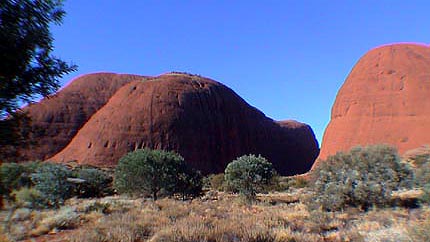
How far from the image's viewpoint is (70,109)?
69312mm

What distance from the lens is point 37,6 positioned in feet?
19.3

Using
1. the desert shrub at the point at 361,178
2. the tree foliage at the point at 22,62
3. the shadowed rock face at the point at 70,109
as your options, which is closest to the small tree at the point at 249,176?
the desert shrub at the point at 361,178

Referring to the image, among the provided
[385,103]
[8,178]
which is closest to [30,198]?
[8,178]

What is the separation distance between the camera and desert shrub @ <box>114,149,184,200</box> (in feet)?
94.2

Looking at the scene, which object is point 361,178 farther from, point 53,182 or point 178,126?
point 178,126

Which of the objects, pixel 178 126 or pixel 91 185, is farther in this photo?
pixel 178 126

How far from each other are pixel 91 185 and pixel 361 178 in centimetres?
2263

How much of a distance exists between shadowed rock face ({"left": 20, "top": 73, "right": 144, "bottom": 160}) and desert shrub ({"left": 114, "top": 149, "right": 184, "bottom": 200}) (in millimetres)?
37584

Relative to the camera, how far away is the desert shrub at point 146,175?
28.7 meters

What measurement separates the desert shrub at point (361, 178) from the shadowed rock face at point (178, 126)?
132ft

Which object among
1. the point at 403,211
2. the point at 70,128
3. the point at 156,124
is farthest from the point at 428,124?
the point at 70,128

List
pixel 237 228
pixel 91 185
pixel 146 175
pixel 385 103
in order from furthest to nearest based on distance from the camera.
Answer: pixel 385 103
pixel 91 185
pixel 146 175
pixel 237 228

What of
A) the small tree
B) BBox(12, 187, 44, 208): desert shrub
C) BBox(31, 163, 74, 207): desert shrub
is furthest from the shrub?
the small tree

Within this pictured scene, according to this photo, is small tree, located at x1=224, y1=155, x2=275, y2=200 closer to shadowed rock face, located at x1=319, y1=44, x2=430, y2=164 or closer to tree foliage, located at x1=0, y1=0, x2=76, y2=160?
shadowed rock face, located at x1=319, y1=44, x2=430, y2=164
